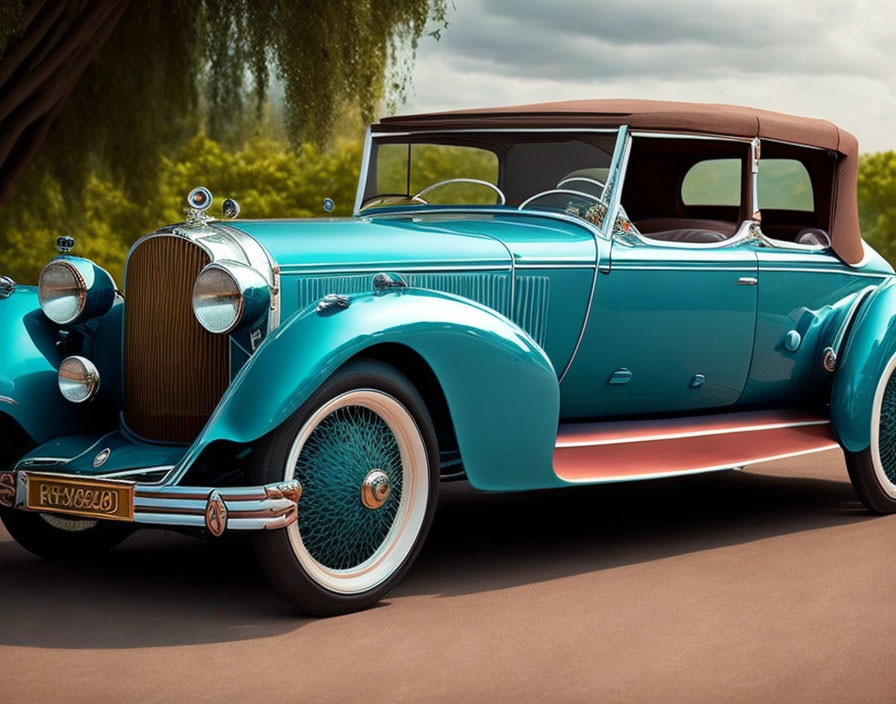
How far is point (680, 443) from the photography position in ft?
19.5

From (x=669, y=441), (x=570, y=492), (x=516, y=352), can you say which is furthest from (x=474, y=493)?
(x=516, y=352)

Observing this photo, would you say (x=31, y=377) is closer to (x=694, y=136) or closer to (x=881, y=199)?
(x=694, y=136)

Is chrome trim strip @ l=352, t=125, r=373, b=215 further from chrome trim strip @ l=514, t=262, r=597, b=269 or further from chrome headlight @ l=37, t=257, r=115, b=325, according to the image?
chrome headlight @ l=37, t=257, r=115, b=325

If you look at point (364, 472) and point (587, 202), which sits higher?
point (587, 202)

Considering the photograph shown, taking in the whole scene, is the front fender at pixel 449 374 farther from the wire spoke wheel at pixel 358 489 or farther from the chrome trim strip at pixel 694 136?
the chrome trim strip at pixel 694 136

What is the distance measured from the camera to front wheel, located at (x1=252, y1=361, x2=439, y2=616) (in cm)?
443

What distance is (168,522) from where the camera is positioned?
172 inches

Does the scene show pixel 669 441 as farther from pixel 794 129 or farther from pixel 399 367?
pixel 794 129

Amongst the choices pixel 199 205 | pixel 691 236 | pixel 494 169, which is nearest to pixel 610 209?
pixel 691 236

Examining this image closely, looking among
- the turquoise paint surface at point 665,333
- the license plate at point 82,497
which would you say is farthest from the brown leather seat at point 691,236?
the license plate at point 82,497

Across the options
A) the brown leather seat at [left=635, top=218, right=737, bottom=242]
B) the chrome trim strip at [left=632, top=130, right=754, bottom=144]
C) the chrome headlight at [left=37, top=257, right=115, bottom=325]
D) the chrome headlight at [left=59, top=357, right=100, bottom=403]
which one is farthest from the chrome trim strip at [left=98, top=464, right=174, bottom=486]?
the brown leather seat at [left=635, top=218, right=737, bottom=242]

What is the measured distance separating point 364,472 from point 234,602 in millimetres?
682

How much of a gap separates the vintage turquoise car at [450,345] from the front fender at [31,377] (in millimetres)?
10

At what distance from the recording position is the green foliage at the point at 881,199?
55562 mm
